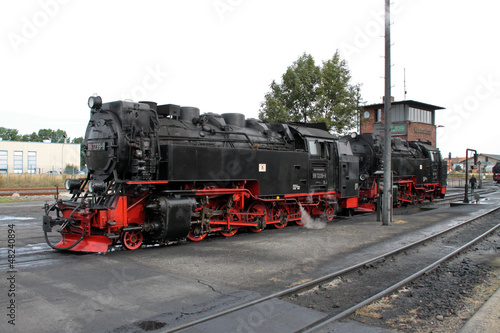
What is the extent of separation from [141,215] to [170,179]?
99 cm

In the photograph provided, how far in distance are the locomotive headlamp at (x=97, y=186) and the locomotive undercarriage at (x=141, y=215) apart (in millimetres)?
109

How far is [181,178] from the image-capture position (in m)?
8.49

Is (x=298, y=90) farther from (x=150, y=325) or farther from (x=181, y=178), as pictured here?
(x=150, y=325)

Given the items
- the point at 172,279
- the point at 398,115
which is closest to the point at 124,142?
the point at 172,279

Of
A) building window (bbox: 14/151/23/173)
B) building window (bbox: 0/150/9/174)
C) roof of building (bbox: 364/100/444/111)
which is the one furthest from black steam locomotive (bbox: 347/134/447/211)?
building window (bbox: 0/150/9/174)

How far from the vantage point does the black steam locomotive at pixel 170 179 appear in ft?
25.8

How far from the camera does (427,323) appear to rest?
4598 mm

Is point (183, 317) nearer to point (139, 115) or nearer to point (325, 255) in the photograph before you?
point (325, 255)

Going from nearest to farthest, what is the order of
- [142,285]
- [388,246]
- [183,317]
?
[183,317], [142,285], [388,246]

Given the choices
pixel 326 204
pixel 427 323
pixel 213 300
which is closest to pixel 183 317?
pixel 213 300

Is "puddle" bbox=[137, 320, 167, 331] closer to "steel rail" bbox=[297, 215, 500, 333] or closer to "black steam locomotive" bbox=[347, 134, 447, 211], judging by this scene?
"steel rail" bbox=[297, 215, 500, 333]

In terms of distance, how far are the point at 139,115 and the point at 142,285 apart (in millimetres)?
3928

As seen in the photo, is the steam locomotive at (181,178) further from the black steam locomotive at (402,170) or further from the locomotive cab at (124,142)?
the black steam locomotive at (402,170)

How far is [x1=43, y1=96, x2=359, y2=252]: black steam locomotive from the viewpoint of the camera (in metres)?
7.88
